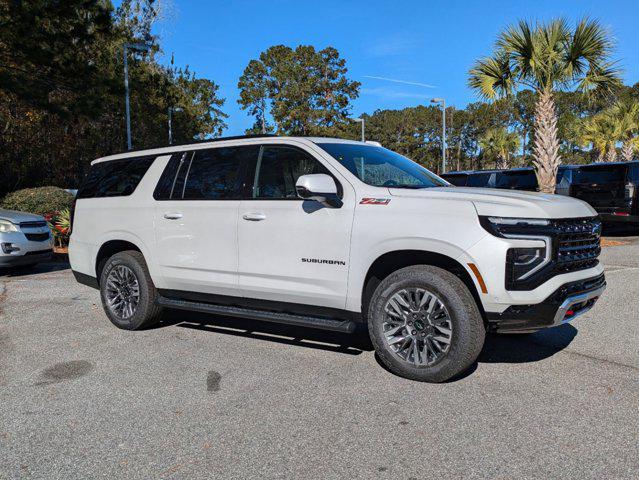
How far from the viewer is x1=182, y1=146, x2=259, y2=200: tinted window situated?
196 inches

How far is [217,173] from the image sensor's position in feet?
16.9

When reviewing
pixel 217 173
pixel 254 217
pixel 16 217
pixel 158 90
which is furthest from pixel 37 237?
pixel 158 90

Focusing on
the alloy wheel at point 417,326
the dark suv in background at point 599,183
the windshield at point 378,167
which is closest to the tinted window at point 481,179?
the dark suv in background at point 599,183

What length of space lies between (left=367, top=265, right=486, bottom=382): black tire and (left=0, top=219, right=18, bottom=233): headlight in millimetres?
7812

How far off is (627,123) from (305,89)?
888 inches

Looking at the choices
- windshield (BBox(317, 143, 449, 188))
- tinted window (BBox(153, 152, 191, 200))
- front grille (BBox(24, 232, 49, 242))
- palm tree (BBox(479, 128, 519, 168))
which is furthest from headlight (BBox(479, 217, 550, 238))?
palm tree (BBox(479, 128, 519, 168))

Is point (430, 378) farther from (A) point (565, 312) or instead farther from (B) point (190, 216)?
(B) point (190, 216)

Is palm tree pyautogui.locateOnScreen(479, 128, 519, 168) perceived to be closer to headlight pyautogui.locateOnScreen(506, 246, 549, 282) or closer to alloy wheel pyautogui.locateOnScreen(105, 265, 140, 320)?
alloy wheel pyautogui.locateOnScreen(105, 265, 140, 320)

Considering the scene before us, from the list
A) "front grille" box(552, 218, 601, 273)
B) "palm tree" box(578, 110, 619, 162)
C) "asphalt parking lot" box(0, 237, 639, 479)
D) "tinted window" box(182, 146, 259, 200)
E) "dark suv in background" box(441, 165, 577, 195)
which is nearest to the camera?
"asphalt parking lot" box(0, 237, 639, 479)

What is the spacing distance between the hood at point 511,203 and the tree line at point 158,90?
36.6 feet

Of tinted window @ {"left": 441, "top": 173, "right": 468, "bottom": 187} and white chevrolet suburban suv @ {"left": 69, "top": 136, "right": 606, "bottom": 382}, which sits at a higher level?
tinted window @ {"left": 441, "top": 173, "right": 468, "bottom": 187}

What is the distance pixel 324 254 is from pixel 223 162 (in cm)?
150

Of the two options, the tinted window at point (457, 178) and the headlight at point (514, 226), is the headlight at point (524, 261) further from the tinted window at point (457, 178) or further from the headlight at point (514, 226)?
the tinted window at point (457, 178)

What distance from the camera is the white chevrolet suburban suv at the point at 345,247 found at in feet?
12.2
